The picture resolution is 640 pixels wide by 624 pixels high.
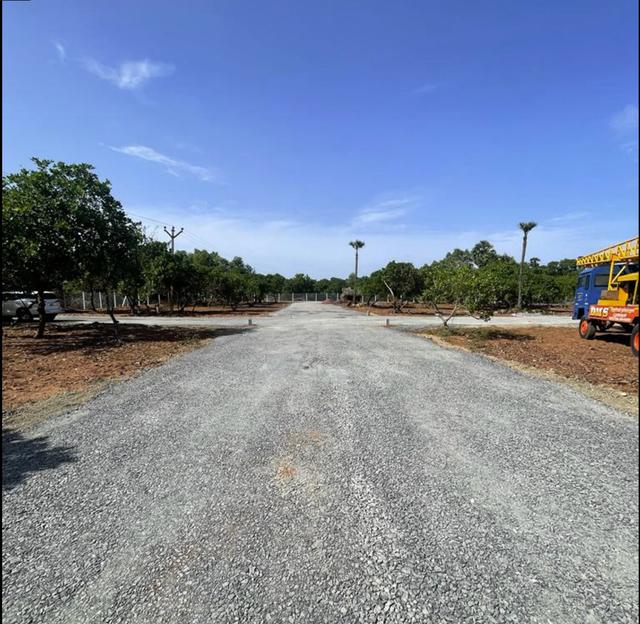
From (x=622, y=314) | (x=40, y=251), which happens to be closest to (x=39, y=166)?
(x=40, y=251)

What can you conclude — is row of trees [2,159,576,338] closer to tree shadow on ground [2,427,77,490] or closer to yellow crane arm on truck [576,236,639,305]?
yellow crane arm on truck [576,236,639,305]

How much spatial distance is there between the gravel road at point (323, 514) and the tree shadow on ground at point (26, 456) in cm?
2

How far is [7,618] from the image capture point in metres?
1.67

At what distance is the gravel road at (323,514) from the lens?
1730mm

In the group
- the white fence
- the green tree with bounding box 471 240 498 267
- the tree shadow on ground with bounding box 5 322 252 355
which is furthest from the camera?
the green tree with bounding box 471 240 498 267

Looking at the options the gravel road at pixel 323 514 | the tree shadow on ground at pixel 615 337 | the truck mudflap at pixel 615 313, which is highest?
the truck mudflap at pixel 615 313

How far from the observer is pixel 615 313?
30.5ft

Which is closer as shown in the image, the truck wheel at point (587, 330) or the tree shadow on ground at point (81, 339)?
the tree shadow on ground at point (81, 339)

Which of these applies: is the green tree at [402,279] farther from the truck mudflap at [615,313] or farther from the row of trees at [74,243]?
the truck mudflap at [615,313]

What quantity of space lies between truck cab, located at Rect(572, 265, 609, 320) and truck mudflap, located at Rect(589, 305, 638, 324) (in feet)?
3.61

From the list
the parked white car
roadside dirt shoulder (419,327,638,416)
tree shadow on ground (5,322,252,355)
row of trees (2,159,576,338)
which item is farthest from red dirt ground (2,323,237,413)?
roadside dirt shoulder (419,327,638,416)

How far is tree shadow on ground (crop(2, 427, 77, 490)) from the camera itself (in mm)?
2969

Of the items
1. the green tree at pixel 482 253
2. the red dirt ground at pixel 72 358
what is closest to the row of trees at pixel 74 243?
the red dirt ground at pixel 72 358

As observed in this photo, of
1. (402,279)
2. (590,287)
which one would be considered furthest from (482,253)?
(590,287)
